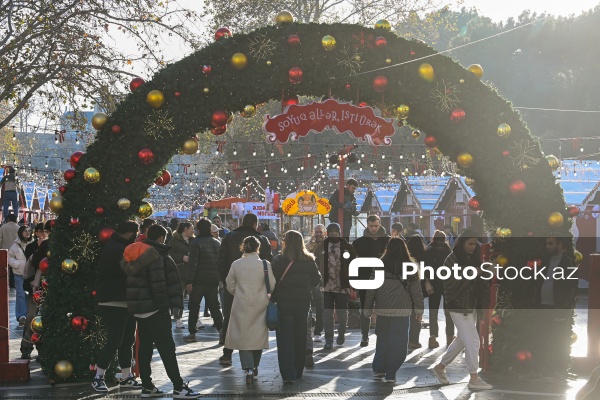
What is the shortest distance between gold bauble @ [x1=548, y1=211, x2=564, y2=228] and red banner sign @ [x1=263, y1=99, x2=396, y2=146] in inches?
84.5

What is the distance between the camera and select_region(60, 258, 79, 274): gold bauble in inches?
411

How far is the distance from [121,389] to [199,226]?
4.84 metres

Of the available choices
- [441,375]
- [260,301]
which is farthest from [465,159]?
[260,301]

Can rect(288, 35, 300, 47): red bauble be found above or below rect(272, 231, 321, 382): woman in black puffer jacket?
above

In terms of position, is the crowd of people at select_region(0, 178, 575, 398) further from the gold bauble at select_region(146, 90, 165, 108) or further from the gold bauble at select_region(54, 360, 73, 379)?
the gold bauble at select_region(146, 90, 165, 108)

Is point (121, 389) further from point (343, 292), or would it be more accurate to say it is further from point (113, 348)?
point (343, 292)

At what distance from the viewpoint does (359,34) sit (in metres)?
11.2

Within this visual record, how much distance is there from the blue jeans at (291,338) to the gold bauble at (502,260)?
2.40 m

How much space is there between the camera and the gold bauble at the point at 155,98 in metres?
10.7

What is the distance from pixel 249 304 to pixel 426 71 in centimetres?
347

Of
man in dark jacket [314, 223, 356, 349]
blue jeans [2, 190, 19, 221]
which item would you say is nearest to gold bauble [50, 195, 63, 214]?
man in dark jacket [314, 223, 356, 349]

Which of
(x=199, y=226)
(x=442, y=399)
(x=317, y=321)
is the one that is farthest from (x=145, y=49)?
(x=442, y=399)

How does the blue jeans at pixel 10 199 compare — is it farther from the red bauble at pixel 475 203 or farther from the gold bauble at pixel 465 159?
the gold bauble at pixel 465 159

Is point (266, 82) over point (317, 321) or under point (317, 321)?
over
